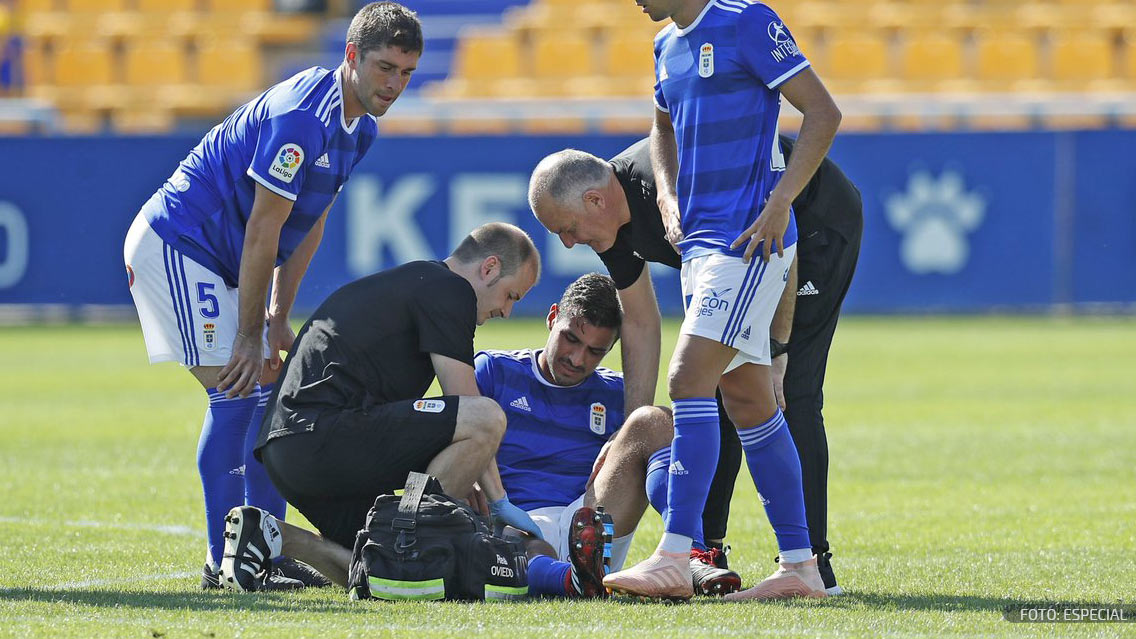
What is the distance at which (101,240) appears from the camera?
17406mm

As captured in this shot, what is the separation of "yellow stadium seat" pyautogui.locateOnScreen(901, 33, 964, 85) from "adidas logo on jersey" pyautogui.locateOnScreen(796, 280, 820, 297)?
14777mm

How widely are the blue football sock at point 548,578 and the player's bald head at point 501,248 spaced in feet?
3.11

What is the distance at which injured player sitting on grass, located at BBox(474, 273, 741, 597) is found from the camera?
541 centimetres

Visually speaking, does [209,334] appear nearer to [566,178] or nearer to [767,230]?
[566,178]

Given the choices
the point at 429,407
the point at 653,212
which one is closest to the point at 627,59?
the point at 653,212

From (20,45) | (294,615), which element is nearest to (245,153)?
(294,615)

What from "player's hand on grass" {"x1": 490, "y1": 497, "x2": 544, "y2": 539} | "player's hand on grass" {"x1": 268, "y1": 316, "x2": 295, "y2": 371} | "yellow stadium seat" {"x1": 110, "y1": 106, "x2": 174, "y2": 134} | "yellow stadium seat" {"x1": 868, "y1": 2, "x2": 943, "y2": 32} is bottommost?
"player's hand on grass" {"x1": 490, "y1": 497, "x2": 544, "y2": 539}

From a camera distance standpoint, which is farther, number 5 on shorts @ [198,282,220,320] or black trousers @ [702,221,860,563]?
number 5 on shorts @ [198,282,220,320]

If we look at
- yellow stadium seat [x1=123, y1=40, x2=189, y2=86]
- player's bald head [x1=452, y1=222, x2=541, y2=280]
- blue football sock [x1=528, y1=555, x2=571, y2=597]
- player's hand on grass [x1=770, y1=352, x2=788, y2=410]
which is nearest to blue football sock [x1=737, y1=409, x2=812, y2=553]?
player's hand on grass [x1=770, y1=352, x2=788, y2=410]

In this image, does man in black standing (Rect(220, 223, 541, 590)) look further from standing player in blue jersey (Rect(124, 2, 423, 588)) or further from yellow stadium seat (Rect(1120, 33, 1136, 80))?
yellow stadium seat (Rect(1120, 33, 1136, 80))

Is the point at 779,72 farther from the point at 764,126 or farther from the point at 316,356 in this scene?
the point at 316,356

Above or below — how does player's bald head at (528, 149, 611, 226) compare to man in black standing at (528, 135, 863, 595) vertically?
above

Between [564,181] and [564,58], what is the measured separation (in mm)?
15381

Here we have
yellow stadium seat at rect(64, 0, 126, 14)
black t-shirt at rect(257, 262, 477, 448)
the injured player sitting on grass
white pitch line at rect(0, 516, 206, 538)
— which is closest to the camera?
black t-shirt at rect(257, 262, 477, 448)
